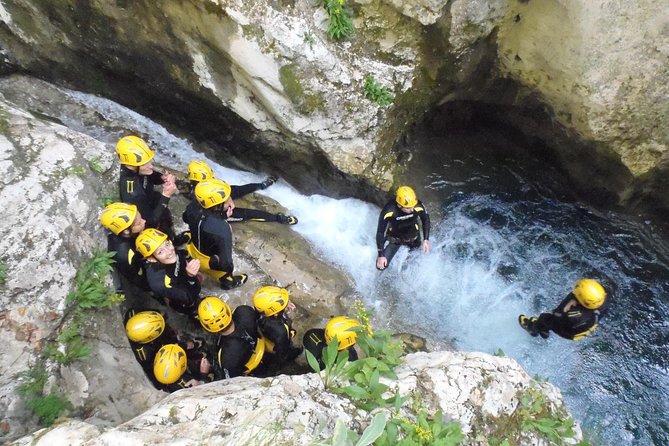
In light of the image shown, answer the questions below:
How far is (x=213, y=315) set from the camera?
491 cm

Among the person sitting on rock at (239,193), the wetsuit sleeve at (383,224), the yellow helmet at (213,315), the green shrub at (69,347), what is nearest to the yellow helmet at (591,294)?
the wetsuit sleeve at (383,224)

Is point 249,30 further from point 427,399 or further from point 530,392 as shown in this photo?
point 530,392

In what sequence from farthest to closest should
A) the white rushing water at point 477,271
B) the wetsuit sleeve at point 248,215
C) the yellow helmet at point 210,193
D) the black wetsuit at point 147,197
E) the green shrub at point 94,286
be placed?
the wetsuit sleeve at point 248,215
the white rushing water at point 477,271
the yellow helmet at point 210,193
the black wetsuit at point 147,197
the green shrub at point 94,286

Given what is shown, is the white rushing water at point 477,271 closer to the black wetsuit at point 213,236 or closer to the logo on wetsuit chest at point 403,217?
the logo on wetsuit chest at point 403,217

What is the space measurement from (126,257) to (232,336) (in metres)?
1.49

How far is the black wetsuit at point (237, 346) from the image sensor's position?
4988 millimetres

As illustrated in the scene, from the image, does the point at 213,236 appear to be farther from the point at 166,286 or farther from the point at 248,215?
the point at 248,215

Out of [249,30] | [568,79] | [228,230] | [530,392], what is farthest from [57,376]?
[568,79]

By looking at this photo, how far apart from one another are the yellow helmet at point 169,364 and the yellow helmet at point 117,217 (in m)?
1.44

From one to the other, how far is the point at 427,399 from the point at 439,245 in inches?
174

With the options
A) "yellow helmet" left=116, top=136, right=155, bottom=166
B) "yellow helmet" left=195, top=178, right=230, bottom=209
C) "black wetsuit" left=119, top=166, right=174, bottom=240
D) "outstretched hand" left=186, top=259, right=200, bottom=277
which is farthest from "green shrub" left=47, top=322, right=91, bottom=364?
"yellow helmet" left=116, top=136, right=155, bottom=166

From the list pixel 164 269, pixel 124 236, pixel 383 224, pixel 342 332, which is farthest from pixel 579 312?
pixel 124 236

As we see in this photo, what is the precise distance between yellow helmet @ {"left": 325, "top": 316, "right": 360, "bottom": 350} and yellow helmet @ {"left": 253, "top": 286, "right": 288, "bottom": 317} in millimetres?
646

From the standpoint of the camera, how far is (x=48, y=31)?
694 centimetres
